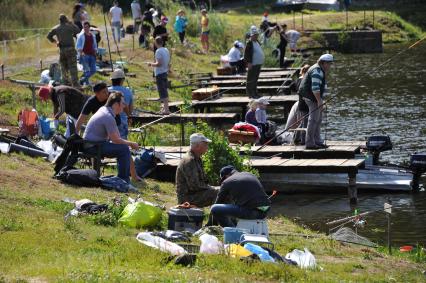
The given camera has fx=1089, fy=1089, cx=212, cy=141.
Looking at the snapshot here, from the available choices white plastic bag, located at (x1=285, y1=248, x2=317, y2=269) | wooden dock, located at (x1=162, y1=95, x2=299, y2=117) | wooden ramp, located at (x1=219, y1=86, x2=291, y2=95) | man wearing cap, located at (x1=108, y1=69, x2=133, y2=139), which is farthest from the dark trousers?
white plastic bag, located at (x1=285, y1=248, x2=317, y2=269)

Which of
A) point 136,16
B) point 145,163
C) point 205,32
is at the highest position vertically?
point 136,16

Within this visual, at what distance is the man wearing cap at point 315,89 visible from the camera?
19.1 m

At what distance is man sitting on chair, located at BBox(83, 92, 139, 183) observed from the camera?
639 inches

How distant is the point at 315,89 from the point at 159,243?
7471 millimetres

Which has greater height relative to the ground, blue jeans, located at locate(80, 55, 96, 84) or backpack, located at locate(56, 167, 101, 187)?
blue jeans, located at locate(80, 55, 96, 84)

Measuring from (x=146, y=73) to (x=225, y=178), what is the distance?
1897 cm

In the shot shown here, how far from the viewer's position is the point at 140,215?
1375 centimetres

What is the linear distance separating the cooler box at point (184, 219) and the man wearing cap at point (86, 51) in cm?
1294

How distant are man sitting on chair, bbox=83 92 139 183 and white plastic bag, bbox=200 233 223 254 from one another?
13.5 ft

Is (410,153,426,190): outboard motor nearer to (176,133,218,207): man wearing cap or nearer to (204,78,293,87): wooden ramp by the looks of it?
(176,133,218,207): man wearing cap

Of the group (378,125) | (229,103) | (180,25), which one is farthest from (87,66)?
(180,25)

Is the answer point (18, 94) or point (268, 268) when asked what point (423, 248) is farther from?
point (18, 94)

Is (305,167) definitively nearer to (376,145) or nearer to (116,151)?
(376,145)

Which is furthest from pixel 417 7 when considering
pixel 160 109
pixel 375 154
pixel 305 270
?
pixel 305 270
